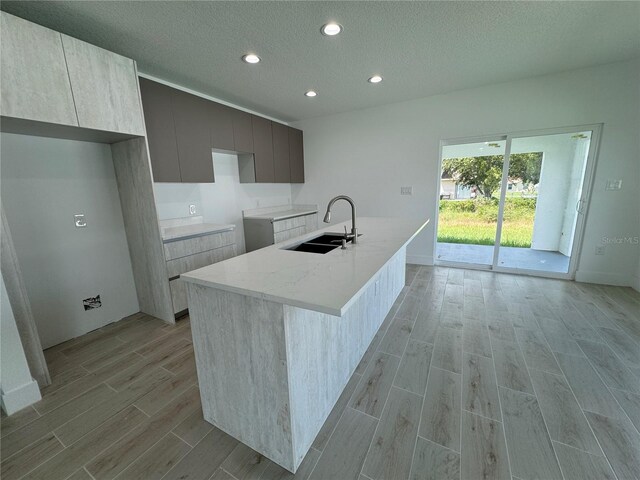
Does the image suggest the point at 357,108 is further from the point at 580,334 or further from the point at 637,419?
the point at 637,419

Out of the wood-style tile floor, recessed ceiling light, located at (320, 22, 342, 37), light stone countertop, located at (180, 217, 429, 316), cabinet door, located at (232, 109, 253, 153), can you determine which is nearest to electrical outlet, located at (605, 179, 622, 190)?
the wood-style tile floor

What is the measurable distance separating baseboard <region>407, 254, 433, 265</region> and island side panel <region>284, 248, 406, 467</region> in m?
2.52

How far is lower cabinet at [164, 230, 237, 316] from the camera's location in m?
2.47

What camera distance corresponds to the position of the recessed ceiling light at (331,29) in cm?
193

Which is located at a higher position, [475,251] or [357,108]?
[357,108]

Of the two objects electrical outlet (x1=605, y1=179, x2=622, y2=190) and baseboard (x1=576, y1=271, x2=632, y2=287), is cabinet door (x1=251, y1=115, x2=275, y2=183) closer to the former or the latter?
electrical outlet (x1=605, y1=179, x2=622, y2=190)

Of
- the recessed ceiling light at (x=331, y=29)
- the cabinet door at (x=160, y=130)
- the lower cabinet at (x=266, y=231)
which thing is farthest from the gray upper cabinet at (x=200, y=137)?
the recessed ceiling light at (x=331, y=29)

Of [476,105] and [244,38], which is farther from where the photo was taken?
[476,105]

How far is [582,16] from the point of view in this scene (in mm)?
1931

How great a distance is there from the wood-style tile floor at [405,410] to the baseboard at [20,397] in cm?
6

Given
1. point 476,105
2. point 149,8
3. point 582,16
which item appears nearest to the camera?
point 149,8

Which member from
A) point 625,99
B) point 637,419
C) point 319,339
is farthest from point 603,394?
point 625,99

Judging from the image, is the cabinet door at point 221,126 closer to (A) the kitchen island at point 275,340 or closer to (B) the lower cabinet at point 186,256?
(B) the lower cabinet at point 186,256

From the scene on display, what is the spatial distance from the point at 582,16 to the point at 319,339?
307 centimetres
